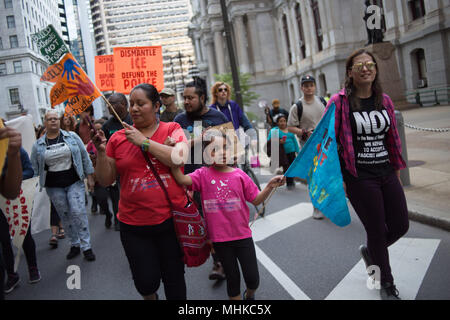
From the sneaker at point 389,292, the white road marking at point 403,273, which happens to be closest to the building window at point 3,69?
the white road marking at point 403,273

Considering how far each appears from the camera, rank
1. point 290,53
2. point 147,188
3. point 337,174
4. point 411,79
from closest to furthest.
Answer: point 147,188 → point 337,174 → point 411,79 → point 290,53

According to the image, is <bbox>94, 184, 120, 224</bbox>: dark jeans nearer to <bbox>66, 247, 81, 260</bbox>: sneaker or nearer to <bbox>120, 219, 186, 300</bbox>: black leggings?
<bbox>66, 247, 81, 260</bbox>: sneaker

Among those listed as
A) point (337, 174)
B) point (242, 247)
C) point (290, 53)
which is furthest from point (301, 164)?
point (290, 53)

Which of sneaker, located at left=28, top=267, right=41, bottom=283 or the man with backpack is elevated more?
the man with backpack

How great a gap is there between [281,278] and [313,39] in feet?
123

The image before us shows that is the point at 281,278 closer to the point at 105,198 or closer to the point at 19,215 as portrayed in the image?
the point at 19,215

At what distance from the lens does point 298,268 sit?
14.3ft

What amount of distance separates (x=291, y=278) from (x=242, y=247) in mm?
1221

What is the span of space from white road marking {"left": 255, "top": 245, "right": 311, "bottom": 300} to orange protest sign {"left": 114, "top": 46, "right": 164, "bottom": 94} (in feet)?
17.6

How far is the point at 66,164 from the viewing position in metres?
5.57

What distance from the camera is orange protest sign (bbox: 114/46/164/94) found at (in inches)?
349

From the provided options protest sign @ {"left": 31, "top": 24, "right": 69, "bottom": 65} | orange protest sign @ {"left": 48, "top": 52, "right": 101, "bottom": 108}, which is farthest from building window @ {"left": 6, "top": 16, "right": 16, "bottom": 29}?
orange protest sign @ {"left": 48, "top": 52, "right": 101, "bottom": 108}

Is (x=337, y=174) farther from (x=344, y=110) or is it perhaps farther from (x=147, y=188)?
(x=147, y=188)

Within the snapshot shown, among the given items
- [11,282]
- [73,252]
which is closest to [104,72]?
[73,252]
